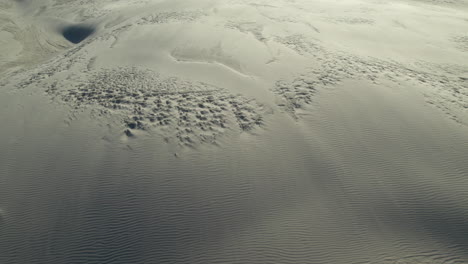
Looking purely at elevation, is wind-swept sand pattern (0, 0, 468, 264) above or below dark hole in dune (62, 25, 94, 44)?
below

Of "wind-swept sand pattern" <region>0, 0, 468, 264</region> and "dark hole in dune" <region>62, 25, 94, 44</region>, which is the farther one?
"dark hole in dune" <region>62, 25, 94, 44</region>

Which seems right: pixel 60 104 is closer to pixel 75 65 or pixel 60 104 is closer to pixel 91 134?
pixel 91 134

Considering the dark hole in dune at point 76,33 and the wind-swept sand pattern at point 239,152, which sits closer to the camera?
the wind-swept sand pattern at point 239,152

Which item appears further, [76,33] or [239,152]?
[76,33]

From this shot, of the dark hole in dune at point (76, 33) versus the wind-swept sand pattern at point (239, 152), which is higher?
the dark hole in dune at point (76, 33)

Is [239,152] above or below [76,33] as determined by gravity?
below
